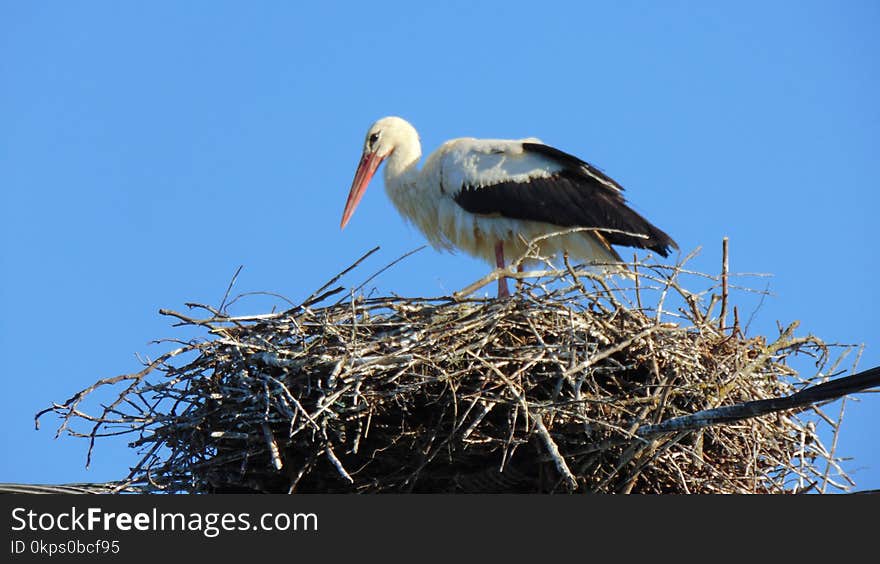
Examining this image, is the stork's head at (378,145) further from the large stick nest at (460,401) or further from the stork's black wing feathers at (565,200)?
the large stick nest at (460,401)

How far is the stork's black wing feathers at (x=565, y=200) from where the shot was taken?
8445 mm

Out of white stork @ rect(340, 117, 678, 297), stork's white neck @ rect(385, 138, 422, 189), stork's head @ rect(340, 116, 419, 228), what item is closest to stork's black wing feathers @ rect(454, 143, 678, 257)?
white stork @ rect(340, 117, 678, 297)

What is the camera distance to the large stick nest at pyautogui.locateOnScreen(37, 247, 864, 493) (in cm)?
610

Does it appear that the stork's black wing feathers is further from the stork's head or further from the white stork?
the stork's head

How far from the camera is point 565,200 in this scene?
8.60 metres

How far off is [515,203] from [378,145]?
4.33 feet

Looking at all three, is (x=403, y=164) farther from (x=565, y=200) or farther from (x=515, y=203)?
(x=565, y=200)

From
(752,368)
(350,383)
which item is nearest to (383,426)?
(350,383)

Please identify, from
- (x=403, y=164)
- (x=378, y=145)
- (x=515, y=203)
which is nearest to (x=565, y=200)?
(x=515, y=203)

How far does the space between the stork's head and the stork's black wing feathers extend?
0.90 m

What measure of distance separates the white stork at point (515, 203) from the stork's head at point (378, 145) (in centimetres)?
35

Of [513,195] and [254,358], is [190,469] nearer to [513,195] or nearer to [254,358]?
[254,358]

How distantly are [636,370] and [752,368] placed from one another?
0.51 metres

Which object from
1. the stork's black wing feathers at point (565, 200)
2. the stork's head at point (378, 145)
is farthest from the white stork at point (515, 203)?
the stork's head at point (378, 145)
